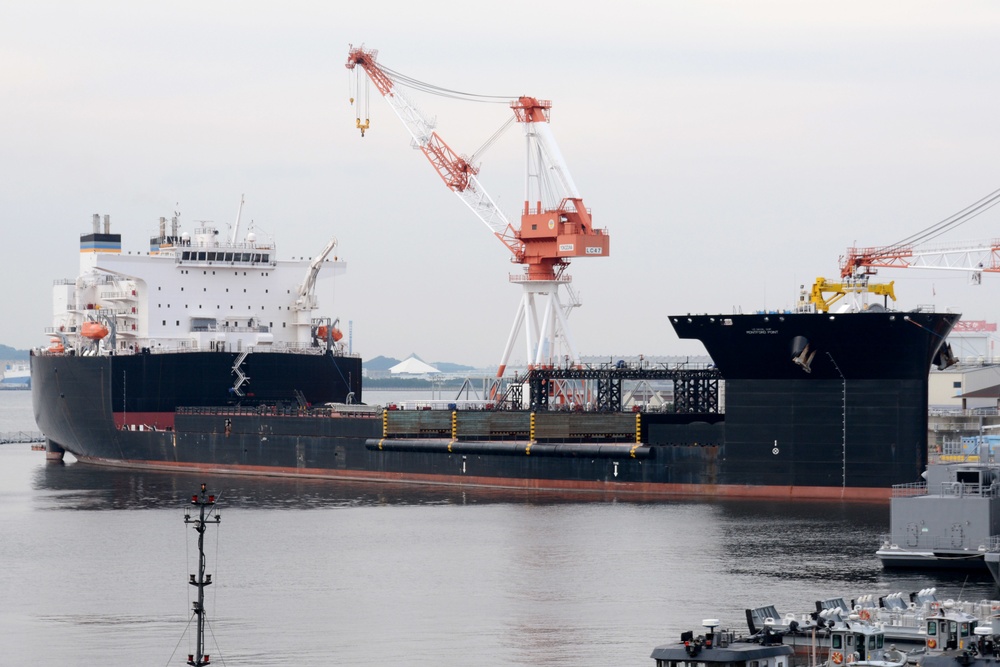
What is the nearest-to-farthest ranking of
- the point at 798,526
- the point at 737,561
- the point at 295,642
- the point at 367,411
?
the point at 295,642 → the point at 737,561 → the point at 798,526 → the point at 367,411

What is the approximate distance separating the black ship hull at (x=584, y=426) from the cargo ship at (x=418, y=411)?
6cm

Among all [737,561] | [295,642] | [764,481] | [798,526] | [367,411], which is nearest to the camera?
[295,642]

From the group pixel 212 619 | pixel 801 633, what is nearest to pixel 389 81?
pixel 212 619

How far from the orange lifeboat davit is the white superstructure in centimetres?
4

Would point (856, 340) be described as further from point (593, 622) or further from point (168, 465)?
point (168, 465)

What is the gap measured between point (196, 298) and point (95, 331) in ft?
13.0

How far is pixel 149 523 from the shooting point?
42.2 meters

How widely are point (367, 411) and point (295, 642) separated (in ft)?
99.7

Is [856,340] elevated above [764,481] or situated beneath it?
elevated above

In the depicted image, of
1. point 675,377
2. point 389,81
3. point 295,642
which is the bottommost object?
point 295,642

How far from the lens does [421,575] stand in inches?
1303

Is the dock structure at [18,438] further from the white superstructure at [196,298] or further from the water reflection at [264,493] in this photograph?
the water reflection at [264,493]

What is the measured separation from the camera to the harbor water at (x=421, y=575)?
2634 cm

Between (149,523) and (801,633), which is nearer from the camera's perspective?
(801,633)
